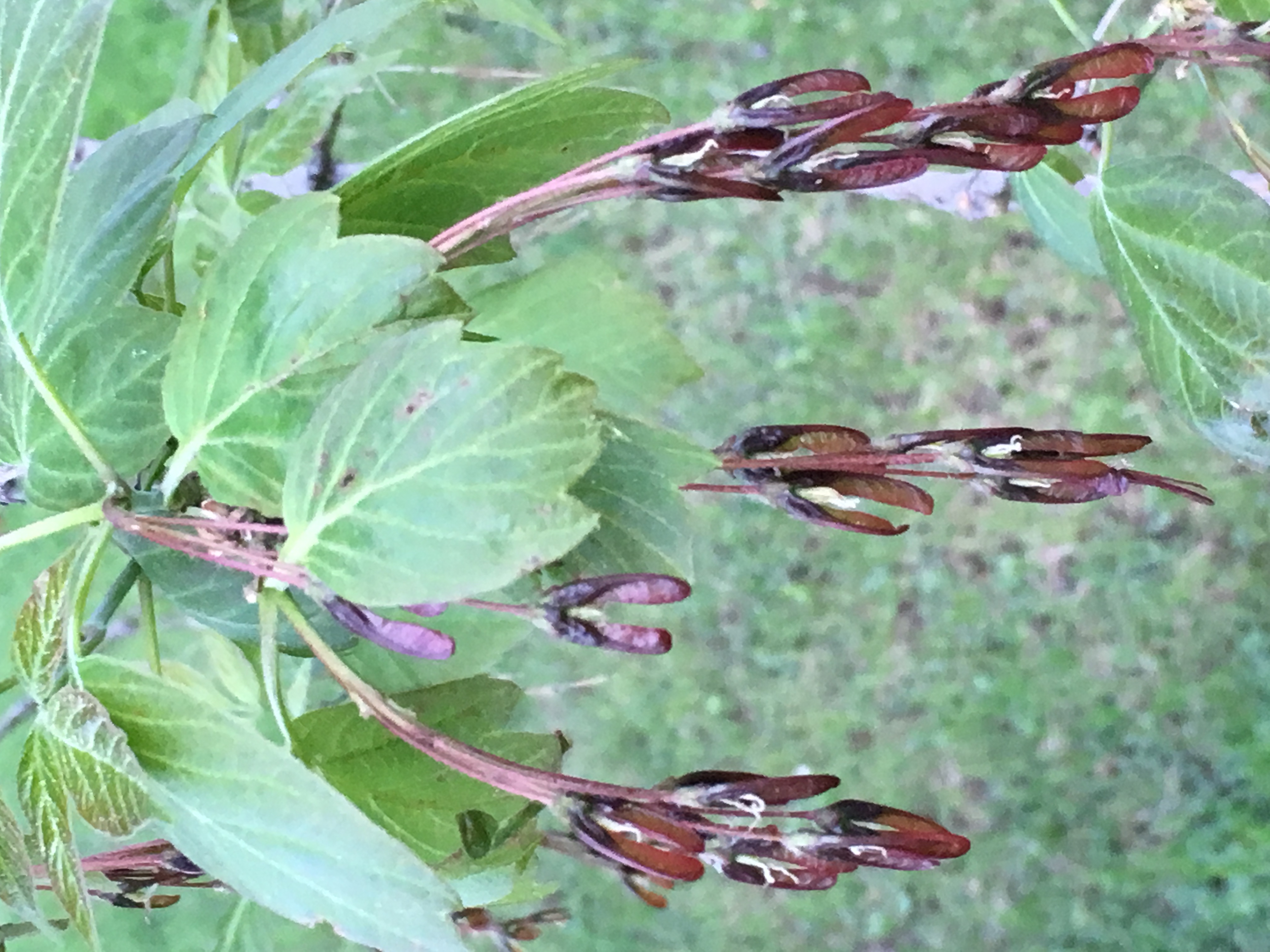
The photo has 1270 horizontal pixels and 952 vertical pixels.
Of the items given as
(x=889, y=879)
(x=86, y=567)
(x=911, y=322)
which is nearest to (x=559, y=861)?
(x=889, y=879)

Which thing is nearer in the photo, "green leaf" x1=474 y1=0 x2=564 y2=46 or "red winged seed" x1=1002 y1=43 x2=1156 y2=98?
"red winged seed" x1=1002 y1=43 x2=1156 y2=98

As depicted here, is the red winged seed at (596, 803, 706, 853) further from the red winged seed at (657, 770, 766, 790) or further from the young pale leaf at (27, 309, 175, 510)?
the young pale leaf at (27, 309, 175, 510)

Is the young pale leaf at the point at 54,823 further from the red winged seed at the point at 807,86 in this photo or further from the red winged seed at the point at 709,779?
the red winged seed at the point at 807,86

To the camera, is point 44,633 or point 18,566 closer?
point 44,633

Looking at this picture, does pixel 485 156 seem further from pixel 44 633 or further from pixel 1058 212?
pixel 1058 212

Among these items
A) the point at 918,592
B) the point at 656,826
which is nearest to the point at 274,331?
the point at 656,826

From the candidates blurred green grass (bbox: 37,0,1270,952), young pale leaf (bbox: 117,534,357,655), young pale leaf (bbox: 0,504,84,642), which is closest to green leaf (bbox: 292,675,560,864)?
young pale leaf (bbox: 117,534,357,655)
